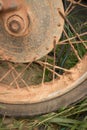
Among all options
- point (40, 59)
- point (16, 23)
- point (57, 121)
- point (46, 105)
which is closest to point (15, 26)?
point (16, 23)

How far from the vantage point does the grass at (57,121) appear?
2.42 metres

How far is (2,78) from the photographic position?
2.50m

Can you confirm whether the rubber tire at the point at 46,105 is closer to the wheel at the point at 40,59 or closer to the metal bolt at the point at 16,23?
the wheel at the point at 40,59

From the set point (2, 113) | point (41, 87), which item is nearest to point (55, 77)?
point (41, 87)

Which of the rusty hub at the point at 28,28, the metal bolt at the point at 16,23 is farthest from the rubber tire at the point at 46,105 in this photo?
the metal bolt at the point at 16,23

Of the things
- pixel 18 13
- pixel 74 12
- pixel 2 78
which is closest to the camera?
pixel 18 13

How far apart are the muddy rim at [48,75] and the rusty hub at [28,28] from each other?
0.15 ft

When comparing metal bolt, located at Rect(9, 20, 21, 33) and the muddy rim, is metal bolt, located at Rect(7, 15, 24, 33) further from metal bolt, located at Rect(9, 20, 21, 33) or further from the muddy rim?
the muddy rim

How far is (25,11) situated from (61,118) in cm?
62

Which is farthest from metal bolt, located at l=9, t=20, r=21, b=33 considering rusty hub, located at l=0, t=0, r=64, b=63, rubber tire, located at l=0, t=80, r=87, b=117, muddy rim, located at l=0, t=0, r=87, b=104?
rubber tire, located at l=0, t=80, r=87, b=117

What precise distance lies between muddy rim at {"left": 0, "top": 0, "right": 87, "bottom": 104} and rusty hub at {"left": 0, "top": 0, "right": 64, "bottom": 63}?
0.15 ft

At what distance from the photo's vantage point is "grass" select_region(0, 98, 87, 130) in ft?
7.93

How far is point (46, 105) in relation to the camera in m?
2.39

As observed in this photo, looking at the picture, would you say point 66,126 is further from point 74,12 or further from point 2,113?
point 74,12
